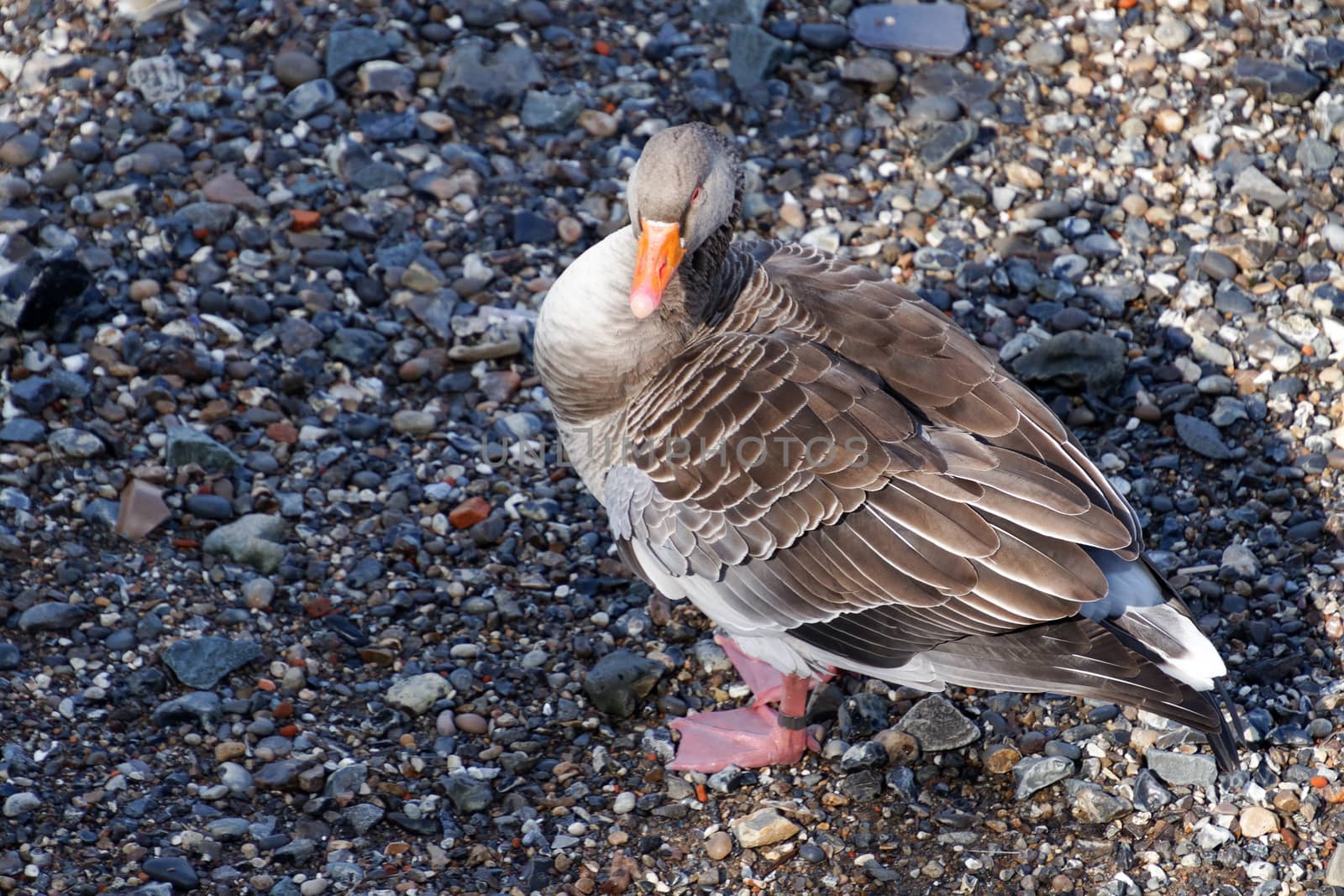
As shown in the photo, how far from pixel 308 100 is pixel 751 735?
5.07m

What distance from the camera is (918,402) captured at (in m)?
5.54

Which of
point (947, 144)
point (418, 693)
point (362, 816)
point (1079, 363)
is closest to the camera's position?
point (362, 816)

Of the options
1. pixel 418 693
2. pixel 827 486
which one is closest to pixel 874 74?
pixel 827 486

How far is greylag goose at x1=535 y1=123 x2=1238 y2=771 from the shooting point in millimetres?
5094

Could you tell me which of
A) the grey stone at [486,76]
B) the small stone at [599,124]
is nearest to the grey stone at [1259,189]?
the small stone at [599,124]

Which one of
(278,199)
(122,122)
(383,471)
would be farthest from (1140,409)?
(122,122)

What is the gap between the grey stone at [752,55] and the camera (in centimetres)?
891

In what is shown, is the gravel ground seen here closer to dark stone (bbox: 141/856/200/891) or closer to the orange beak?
dark stone (bbox: 141/856/200/891)

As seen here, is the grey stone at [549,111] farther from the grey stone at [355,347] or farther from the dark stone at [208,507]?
the dark stone at [208,507]

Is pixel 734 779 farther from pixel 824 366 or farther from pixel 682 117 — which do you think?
pixel 682 117

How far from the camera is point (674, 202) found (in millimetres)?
5324

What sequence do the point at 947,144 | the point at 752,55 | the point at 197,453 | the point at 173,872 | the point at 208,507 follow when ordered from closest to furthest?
the point at 173,872 < the point at 208,507 < the point at 197,453 < the point at 947,144 < the point at 752,55

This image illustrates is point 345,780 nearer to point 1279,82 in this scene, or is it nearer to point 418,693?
point 418,693

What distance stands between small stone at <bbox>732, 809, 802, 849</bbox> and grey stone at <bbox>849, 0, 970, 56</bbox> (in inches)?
220
